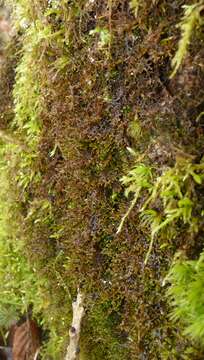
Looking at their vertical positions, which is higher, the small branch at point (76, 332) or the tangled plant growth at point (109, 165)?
the tangled plant growth at point (109, 165)

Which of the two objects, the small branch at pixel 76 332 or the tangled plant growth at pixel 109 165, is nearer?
the tangled plant growth at pixel 109 165

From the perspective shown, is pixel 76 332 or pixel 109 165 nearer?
pixel 109 165

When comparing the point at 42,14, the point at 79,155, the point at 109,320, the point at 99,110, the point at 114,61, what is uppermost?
the point at 42,14

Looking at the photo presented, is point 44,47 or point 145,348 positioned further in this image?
point 44,47

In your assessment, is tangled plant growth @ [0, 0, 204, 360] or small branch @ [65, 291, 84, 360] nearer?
tangled plant growth @ [0, 0, 204, 360]

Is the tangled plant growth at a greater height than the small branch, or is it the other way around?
the tangled plant growth

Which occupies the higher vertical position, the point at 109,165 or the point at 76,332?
the point at 109,165

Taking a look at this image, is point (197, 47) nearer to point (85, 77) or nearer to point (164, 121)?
point (164, 121)

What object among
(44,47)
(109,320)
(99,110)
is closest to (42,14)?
(44,47)
